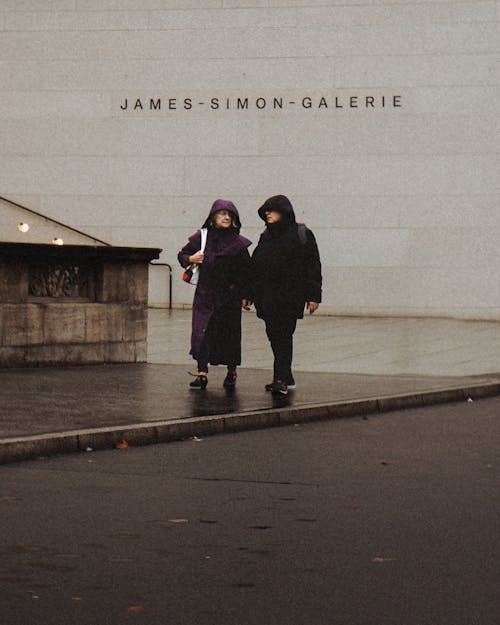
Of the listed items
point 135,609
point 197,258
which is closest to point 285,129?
point 197,258

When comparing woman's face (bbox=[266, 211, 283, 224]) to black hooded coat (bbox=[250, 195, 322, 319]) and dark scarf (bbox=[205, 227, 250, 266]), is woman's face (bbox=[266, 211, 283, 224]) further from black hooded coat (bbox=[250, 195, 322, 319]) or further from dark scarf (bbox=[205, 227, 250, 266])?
dark scarf (bbox=[205, 227, 250, 266])

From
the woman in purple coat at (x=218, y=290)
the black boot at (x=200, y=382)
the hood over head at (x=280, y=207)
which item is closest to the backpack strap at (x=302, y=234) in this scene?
the hood over head at (x=280, y=207)

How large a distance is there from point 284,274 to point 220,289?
25.2 inches

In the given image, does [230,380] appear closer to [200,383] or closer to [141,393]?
[200,383]

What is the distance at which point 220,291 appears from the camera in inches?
553

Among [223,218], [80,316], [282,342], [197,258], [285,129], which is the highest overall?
[285,129]

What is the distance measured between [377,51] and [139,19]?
4.80m

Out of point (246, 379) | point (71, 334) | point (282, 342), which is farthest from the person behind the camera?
point (71, 334)

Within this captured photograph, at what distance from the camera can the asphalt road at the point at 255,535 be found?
18.2ft

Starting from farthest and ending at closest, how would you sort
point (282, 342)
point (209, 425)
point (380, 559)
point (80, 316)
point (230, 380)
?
1. point (80, 316)
2. point (230, 380)
3. point (282, 342)
4. point (209, 425)
5. point (380, 559)

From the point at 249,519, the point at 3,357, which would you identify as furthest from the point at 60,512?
the point at 3,357

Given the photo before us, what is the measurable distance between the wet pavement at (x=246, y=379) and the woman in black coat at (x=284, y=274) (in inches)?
20.5

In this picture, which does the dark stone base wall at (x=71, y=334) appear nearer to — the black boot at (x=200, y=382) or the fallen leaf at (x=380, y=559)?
the black boot at (x=200, y=382)

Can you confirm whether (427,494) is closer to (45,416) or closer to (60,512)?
(60,512)
